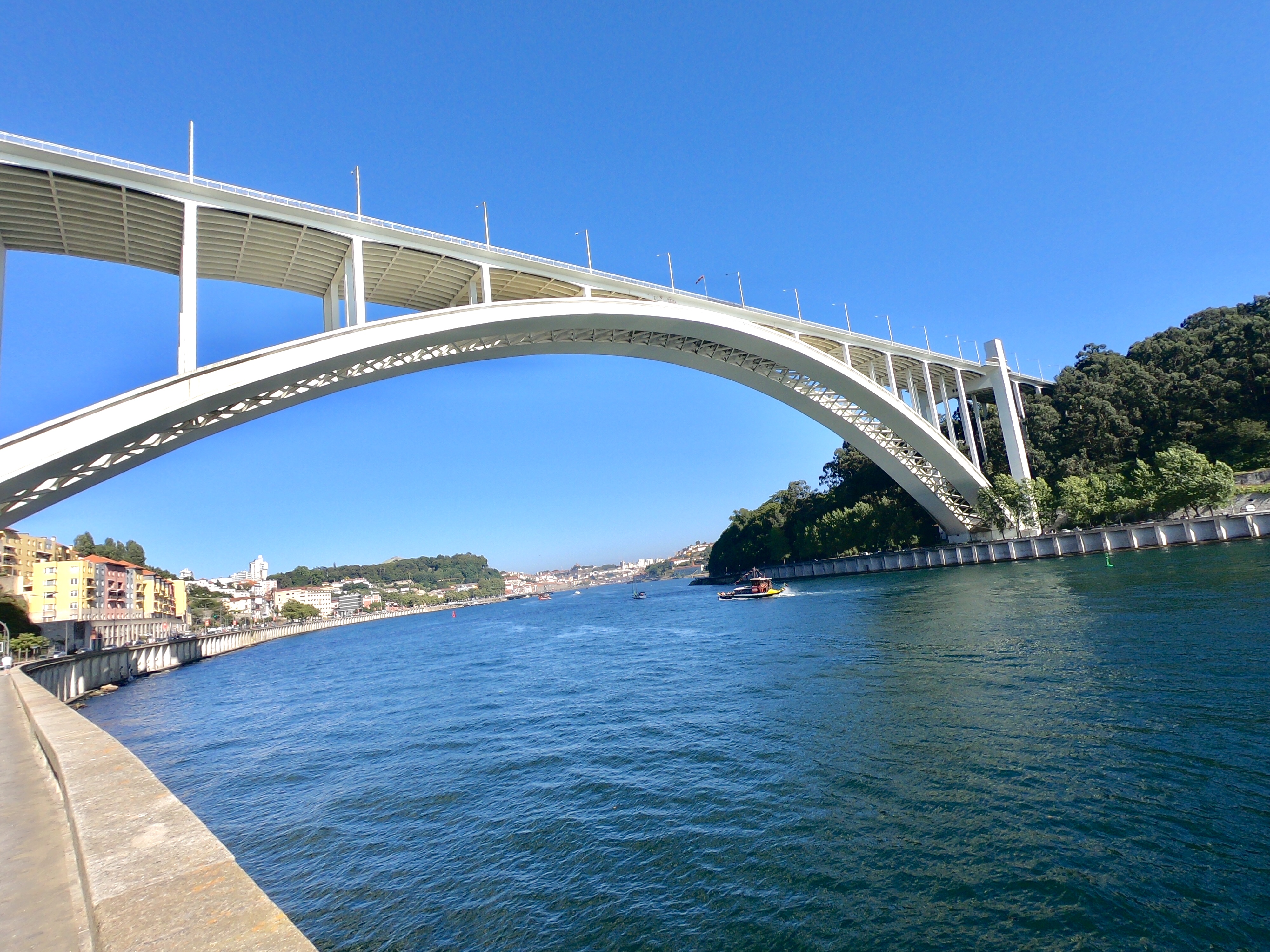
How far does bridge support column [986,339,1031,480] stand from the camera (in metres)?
42.8

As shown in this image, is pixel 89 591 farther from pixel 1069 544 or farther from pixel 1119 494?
pixel 1119 494

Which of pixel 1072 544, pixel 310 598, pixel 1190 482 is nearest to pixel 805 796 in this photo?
pixel 1190 482

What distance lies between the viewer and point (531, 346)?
80.7 feet

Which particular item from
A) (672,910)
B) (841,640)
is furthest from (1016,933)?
(841,640)

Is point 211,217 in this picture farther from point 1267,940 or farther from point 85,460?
point 1267,940

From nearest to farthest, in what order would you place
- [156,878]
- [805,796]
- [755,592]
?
[156,878] < [805,796] < [755,592]

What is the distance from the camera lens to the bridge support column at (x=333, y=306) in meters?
19.2

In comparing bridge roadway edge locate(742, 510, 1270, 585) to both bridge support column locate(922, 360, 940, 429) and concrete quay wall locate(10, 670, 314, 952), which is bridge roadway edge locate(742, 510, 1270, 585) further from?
concrete quay wall locate(10, 670, 314, 952)

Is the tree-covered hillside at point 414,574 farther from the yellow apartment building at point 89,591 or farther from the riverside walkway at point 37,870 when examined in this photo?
the riverside walkway at point 37,870

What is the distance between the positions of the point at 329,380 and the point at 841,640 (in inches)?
637

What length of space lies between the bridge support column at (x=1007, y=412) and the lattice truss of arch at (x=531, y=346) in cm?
416

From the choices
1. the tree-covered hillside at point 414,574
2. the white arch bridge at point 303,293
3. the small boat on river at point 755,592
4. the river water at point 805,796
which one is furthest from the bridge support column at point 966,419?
the tree-covered hillside at point 414,574

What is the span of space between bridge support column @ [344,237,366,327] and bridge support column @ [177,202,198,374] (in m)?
3.52

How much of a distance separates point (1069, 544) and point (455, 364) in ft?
124
